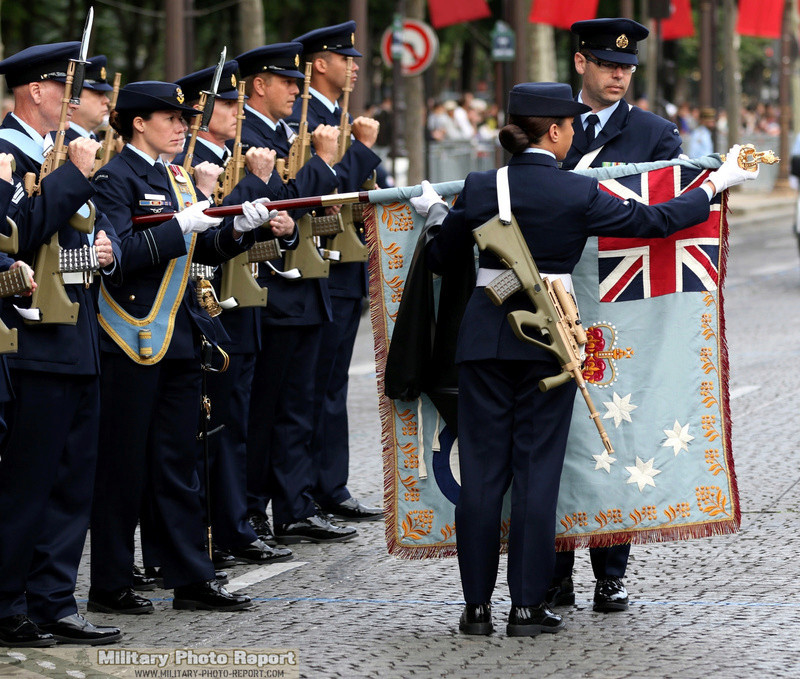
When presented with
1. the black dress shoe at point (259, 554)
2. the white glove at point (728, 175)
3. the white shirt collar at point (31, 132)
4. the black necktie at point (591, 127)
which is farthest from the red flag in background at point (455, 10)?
the white shirt collar at point (31, 132)

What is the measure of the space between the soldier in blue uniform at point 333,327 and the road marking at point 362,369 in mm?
5061

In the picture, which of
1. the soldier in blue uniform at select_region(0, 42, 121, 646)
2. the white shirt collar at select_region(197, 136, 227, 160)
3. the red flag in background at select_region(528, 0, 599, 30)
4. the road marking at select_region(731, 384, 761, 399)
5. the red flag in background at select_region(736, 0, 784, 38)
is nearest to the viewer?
the soldier in blue uniform at select_region(0, 42, 121, 646)

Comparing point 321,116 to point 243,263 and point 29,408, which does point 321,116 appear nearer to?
point 243,263

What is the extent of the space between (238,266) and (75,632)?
199 cm

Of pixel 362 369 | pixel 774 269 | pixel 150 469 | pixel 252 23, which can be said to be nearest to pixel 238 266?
pixel 150 469

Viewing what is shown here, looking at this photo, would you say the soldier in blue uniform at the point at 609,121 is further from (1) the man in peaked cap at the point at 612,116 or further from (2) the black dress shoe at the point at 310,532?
(2) the black dress shoe at the point at 310,532

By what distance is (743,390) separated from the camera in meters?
11.6

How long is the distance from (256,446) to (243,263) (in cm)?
94

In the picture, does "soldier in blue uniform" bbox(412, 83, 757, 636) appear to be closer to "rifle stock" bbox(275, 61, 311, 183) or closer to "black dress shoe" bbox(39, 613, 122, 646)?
"black dress shoe" bbox(39, 613, 122, 646)

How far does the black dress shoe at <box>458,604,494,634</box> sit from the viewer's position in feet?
19.2

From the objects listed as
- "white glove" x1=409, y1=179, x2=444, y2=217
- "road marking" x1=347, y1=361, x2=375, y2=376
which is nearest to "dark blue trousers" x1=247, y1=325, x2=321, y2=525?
"white glove" x1=409, y1=179, x2=444, y2=217

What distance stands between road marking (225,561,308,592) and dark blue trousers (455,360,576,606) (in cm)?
128

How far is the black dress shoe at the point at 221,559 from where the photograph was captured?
718 cm

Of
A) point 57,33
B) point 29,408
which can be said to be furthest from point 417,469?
point 57,33
